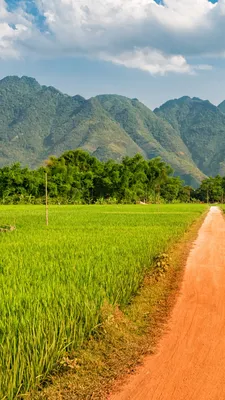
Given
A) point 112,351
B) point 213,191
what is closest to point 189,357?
point 112,351

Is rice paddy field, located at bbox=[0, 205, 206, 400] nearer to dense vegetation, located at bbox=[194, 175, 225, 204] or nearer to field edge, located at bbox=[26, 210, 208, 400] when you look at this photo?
field edge, located at bbox=[26, 210, 208, 400]

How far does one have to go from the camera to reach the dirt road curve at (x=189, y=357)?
Result: 12.3ft

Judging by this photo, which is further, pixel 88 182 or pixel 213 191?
pixel 213 191

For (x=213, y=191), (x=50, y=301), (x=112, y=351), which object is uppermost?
(x=213, y=191)

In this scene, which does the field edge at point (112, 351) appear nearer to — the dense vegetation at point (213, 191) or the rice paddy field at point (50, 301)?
the rice paddy field at point (50, 301)

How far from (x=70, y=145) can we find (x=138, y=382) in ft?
626

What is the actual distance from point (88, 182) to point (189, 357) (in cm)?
7410

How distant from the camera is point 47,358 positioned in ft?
12.7

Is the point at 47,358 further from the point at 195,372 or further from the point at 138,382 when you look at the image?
the point at 195,372

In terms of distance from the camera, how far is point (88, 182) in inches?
3076

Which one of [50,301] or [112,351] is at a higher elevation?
[50,301]

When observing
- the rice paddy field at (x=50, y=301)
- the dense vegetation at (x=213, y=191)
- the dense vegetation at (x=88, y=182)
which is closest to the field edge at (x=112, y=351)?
the rice paddy field at (x=50, y=301)

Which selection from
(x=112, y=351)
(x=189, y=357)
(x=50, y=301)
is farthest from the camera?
(x=50, y=301)

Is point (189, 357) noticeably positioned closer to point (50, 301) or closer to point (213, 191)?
point (50, 301)
